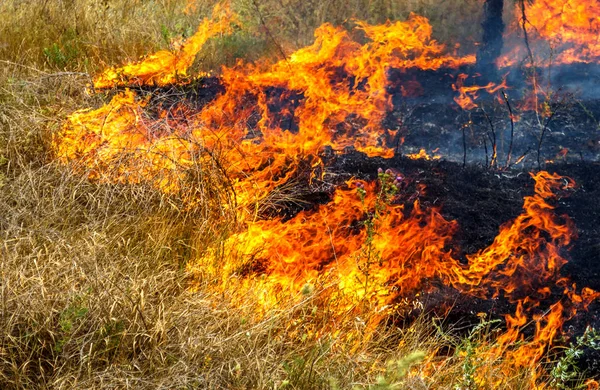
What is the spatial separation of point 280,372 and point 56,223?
A: 66.3 inches

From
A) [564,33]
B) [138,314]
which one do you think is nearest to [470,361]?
[138,314]

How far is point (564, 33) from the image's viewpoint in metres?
7.01

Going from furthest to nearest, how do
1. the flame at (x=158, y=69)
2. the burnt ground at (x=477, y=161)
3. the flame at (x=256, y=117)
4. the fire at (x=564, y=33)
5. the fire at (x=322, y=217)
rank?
1. the fire at (x=564, y=33)
2. the flame at (x=158, y=69)
3. the flame at (x=256, y=117)
4. the burnt ground at (x=477, y=161)
5. the fire at (x=322, y=217)

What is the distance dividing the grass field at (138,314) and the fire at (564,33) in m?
4.05

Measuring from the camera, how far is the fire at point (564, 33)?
6848mm

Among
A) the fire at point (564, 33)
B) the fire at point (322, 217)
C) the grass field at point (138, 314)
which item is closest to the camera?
the grass field at point (138, 314)

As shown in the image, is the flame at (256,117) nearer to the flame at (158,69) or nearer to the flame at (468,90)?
the flame at (158,69)

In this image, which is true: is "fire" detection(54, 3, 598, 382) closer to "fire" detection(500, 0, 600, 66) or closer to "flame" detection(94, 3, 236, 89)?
"flame" detection(94, 3, 236, 89)

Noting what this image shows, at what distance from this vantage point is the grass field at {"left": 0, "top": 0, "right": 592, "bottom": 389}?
2.73 metres

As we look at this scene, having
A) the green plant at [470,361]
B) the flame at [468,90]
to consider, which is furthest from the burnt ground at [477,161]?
the green plant at [470,361]

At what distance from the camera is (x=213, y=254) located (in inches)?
151

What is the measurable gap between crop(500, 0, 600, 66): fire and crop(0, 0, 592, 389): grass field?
4.05 meters

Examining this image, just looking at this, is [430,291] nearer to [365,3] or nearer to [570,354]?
[570,354]

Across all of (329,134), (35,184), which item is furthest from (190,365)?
(329,134)
